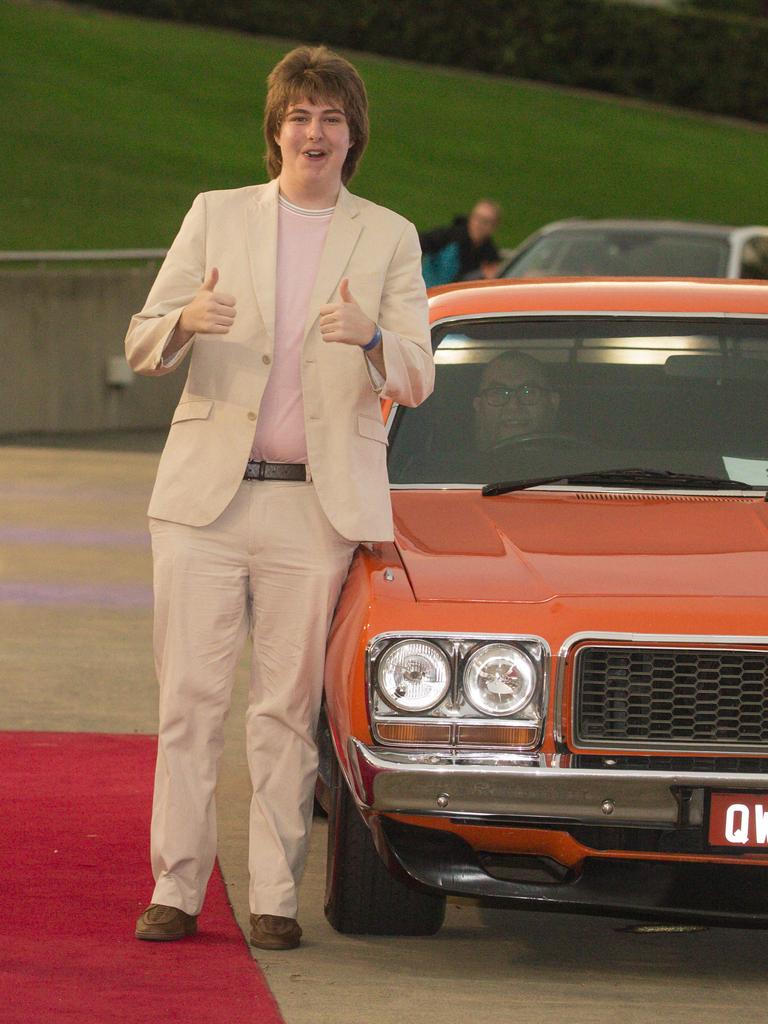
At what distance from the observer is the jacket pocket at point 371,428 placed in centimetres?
518

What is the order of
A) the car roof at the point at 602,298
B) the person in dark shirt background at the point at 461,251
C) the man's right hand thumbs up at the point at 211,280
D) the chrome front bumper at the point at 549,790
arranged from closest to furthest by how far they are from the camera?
the chrome front bumper at the point at 549,790, the man's right hand thumbs up at the point at 211,280, the car roof at the point at 602,298, the person in dark shirt background at the point at 461,251

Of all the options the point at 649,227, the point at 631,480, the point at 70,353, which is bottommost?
the point at 631,480

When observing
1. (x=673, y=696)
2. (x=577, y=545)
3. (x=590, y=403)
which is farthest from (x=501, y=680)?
(x=590, y=403)

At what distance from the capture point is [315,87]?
5172 mm

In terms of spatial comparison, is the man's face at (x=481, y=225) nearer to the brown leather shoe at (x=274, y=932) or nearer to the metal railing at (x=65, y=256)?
the metal railing at (x=65, y=256)

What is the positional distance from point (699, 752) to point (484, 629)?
0.53 meters

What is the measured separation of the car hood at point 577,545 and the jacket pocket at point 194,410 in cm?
56

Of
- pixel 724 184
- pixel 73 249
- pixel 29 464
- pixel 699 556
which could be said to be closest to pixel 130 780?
pixel 699 556

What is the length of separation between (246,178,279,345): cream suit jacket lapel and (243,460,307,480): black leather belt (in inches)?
11.5

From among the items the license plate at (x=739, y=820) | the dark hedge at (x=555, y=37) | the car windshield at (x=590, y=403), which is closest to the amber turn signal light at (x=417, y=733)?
the license plate at (x=739, y=820)

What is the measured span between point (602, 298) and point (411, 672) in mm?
1804

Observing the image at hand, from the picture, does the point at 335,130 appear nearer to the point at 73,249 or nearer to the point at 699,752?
the point at 699,752

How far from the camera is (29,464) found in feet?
51.9

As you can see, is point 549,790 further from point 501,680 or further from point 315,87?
point 315,87
